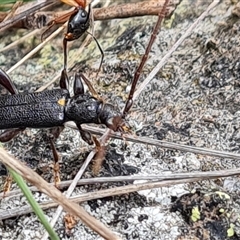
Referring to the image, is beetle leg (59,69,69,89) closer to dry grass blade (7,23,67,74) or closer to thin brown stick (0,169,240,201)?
dry grass blade (7,23,67,74)

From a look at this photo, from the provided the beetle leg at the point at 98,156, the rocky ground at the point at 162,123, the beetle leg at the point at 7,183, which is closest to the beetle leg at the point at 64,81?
the rocky ground at the point at 162,123

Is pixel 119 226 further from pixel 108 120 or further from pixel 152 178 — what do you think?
pixel 108 120

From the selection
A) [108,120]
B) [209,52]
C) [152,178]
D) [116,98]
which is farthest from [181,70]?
[152,178]

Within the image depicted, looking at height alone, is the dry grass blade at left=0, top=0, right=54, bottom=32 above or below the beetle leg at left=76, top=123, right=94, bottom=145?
above

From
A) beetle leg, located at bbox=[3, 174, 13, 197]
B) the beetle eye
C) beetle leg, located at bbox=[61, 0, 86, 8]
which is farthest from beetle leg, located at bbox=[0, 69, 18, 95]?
beetle leg, located at bbox=[3, 174, 13, 197]

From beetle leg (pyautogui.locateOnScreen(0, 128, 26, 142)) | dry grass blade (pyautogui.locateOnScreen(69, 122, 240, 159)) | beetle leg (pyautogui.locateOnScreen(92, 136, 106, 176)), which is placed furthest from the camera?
beetle leg (pyautogui.locateOnScreen(0, 128, 26, 142))

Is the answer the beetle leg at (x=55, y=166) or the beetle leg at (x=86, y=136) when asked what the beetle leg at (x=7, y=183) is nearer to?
the beetle leg at (x=55, y=166)
